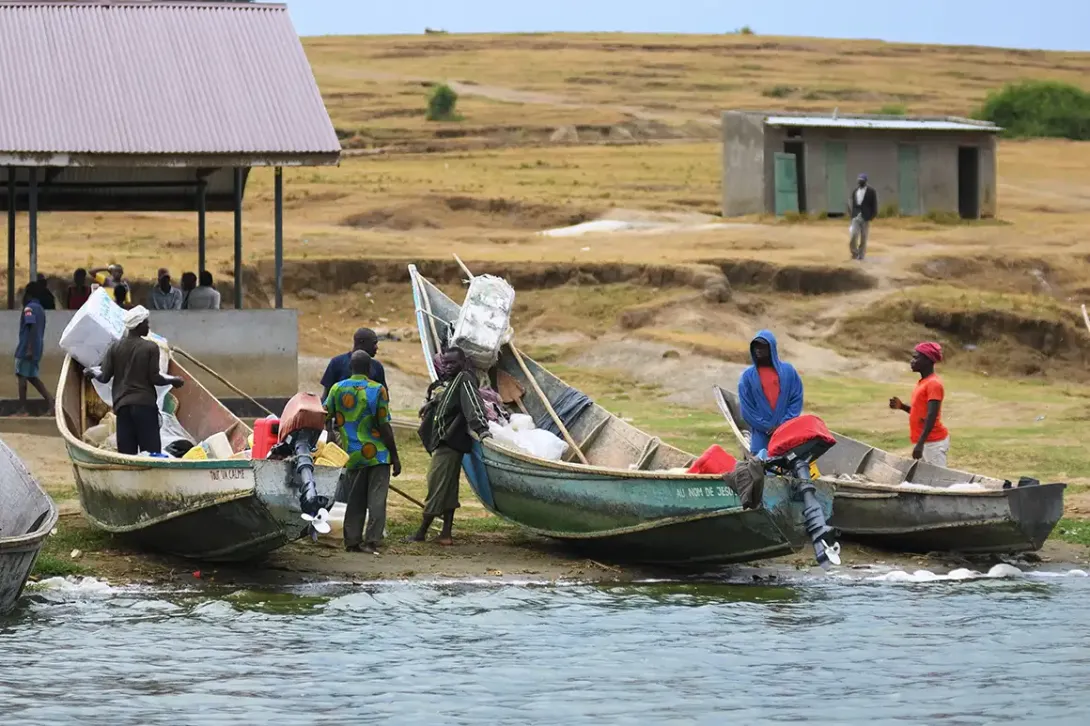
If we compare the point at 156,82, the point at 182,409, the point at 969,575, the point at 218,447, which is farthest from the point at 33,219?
the point at 969,575

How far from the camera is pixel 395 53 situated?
280 ft

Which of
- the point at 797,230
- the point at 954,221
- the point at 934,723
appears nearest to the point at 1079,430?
the point at 934,723

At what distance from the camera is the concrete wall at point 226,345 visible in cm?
1933

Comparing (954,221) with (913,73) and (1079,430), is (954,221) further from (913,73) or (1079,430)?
(913,73)

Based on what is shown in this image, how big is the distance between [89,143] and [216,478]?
7383 mm

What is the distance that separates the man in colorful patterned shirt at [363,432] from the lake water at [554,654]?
2.53 ft

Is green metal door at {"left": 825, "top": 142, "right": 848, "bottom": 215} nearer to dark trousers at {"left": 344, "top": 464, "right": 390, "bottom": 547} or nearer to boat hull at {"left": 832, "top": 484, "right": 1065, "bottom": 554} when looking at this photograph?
boat hull at {"left": 832, "top": 484, "right": 1065, "bottom": 554}

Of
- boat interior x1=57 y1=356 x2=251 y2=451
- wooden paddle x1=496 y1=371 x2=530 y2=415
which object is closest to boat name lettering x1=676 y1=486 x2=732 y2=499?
wooden paddle x1=496 y1=371 x2=530 y2=415

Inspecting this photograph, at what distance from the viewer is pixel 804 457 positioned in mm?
12445

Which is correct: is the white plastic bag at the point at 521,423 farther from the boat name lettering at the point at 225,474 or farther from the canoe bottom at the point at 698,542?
the boat name lettering at the point at 225,474

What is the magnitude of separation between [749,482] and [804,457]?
1.58ft

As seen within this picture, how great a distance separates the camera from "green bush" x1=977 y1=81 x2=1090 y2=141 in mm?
58688

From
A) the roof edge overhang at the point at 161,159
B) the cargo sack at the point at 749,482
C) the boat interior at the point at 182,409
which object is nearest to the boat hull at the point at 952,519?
Result: the cargo sack at the point at 749,482

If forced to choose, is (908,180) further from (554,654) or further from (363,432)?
(554,654)
